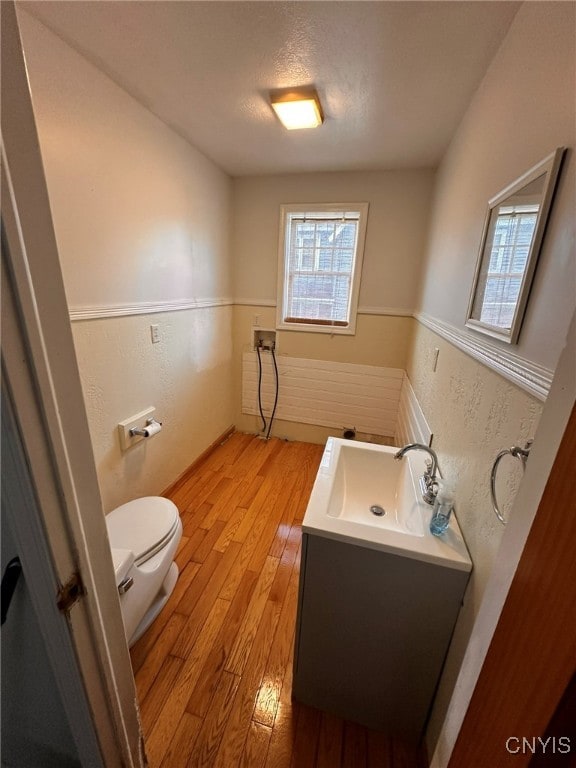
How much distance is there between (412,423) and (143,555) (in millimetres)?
1612

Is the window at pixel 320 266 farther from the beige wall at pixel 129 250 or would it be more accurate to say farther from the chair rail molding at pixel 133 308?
the chair rail molding at pixel 133 308

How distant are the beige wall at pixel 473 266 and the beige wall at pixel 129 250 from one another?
1635 mm

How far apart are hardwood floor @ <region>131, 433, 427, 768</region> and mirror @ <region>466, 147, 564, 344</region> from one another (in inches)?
58.1

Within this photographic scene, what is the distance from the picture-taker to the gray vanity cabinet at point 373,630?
887 mm

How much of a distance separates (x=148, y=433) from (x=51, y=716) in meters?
1.17

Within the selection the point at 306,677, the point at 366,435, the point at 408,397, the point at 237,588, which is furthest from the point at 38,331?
the point at 366,435

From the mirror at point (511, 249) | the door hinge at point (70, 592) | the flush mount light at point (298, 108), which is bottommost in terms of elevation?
the door hinge at point (70, 592)

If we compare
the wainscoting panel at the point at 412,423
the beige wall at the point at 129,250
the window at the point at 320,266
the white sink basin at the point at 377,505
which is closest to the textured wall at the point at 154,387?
the beige wall at the point at 129,250

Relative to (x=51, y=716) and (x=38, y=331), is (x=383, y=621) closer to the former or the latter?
(x=51, y=716)

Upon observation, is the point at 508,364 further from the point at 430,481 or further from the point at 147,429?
the point at 147,429

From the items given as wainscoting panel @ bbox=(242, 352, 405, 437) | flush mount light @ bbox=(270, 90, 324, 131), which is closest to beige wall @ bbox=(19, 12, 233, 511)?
wainscoting panel @ bbox=(242, 352, 405, 437)

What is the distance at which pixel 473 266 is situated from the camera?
3.69ft

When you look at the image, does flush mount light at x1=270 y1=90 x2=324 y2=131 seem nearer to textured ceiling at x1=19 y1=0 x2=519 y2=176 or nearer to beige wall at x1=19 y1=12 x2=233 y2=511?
textured ceiling at x1=19 y1=0 x2=519 y2=176

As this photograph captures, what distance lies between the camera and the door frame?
38cm
